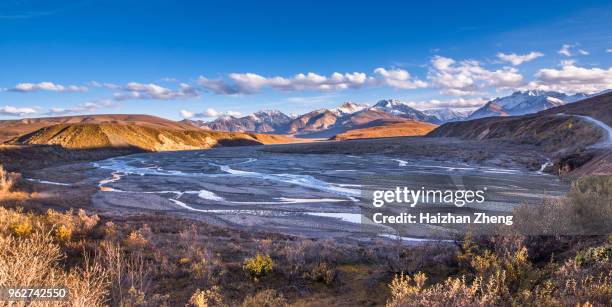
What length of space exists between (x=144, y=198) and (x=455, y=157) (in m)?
41.8

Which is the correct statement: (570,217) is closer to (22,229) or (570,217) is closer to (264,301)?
(264,301)

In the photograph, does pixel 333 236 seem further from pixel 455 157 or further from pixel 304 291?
pixel 455 157

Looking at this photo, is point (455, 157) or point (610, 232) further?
point (455, 157)

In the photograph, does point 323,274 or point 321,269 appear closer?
point 323,274

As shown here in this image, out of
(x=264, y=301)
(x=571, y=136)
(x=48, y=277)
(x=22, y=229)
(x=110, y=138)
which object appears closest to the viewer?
(x=264, y=301)

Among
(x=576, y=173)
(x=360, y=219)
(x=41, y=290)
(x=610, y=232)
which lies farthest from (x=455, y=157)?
(x=41, y=290)

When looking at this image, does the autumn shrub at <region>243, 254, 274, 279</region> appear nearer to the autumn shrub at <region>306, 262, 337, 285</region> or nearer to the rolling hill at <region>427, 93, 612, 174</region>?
the autumn shrub at <region>306, 262, 337, 285</region>

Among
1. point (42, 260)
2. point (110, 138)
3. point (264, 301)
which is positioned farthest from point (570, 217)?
point (110, 138)

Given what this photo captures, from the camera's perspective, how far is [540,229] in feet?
30.6

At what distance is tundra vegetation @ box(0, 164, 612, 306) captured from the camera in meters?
5.62

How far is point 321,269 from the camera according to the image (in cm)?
855

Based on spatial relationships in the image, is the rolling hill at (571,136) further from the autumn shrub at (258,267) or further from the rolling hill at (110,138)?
the rolling hill at (110,138)

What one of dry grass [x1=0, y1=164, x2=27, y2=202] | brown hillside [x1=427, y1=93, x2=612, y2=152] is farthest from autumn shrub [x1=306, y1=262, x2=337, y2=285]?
brown hillside [x1=427, y1=93, x2=612, y2=152]

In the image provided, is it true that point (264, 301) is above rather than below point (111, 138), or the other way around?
below
